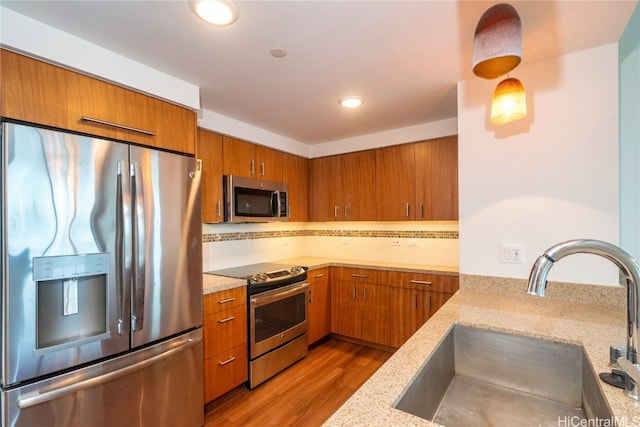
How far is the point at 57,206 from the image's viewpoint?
4.48 feet

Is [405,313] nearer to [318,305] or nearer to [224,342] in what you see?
[318,305]

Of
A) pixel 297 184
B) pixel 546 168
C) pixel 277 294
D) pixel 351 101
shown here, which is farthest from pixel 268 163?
pixel 546 168

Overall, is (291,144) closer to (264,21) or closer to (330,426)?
(264,21)

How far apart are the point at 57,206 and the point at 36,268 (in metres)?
0.28

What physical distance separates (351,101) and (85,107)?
1.69 m

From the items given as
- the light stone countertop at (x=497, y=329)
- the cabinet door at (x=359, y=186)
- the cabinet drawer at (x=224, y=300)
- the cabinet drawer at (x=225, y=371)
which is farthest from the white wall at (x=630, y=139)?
the cabinet drawer at (x=225, y=371)

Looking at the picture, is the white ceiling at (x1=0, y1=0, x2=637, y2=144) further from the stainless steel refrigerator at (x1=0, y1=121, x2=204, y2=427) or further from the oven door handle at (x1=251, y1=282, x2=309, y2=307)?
the oven door handle at (x1=251, y1=282, x2=309, y2=307)

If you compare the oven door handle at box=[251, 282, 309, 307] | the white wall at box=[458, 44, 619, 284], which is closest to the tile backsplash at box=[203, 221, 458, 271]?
the oven door handle at box=[251, 282, 309, 307]

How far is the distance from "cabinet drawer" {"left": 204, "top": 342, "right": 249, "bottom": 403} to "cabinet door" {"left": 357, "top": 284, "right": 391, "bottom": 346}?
1260 mm

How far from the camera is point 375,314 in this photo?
3.00m

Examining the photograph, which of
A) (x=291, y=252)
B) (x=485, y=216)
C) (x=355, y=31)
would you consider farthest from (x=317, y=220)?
(x=355, y=31)

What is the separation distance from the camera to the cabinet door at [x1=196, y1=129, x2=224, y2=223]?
2.48 meters

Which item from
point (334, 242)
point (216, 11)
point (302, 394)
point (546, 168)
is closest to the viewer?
point (216, 11)

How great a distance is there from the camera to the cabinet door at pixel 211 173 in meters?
2.48
